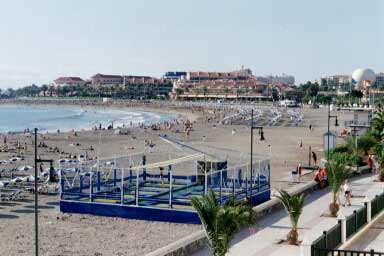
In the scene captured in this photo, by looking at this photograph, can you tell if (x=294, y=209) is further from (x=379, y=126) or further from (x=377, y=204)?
(x=379, y=126)

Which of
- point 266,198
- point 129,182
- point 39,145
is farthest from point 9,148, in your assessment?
point 266,198

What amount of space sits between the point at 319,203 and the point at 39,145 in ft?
95.9

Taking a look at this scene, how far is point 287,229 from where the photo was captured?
557 inches

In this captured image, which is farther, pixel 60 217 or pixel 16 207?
pixel 16 207

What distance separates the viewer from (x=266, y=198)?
18828 mm

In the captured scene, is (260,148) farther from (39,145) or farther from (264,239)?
(264,239)

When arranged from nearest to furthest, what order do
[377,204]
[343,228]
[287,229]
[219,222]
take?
[219,222] < [343,228] < [377,204] < [287,229]

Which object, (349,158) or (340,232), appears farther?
(349,158)

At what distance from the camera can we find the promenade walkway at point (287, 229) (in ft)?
39.5

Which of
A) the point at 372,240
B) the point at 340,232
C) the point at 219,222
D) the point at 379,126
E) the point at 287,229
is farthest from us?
the point at 379,126

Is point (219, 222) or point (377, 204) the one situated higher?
point (219, 222)

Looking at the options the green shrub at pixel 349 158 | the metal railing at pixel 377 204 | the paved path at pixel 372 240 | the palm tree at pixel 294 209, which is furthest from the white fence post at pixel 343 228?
the green shrub at pixel 349 158

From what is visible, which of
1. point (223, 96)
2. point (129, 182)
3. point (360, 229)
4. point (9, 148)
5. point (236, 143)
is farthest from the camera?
point (223, 96)

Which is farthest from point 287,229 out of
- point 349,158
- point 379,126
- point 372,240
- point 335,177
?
point 379,126
